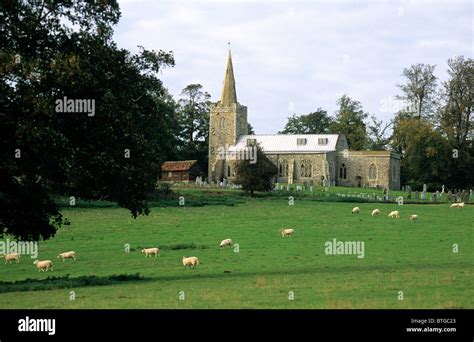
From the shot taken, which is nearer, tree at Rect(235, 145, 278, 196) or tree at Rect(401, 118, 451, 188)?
tree at Rect(235, 145, 278, 196)

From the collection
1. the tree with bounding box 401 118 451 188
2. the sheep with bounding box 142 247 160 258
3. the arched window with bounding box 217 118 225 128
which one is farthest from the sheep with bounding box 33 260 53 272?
the arched window with bounding box 217 118 225 128

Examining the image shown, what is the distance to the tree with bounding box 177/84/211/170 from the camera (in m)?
103

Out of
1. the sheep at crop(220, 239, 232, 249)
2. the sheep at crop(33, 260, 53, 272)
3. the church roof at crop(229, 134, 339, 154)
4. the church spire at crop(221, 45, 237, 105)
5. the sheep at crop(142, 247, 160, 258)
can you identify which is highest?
the church spire at crop(221, 45, 237, 105)

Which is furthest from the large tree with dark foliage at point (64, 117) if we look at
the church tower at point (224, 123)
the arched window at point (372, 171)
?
the church tower at point (224, 123)

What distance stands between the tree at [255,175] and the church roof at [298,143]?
3076cm

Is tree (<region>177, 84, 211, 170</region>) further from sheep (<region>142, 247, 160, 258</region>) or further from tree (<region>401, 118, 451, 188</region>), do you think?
sheep (<region>142, 247, 160, 258</region>)

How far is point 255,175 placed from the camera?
196ft

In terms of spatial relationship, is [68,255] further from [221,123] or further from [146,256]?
[221,123]

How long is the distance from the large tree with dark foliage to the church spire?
249 feet

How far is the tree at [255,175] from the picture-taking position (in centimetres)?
5975

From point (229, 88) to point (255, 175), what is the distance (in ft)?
137

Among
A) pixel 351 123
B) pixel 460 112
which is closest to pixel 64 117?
pixel 460 112

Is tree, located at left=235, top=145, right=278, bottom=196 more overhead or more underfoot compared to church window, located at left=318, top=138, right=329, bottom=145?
more underfoot

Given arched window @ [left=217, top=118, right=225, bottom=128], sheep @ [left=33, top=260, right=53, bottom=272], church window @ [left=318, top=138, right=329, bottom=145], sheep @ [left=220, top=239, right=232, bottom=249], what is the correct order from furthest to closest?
arched window @ [left=217, top=118, right=225, bottom=128] < church window @ [left=318, top=138, right=329, bottom=145] < sheep @ [left=220, top=239, right=232, bottom=249] < sheep @ [left=33, top=260, right=53, bottom=272]
